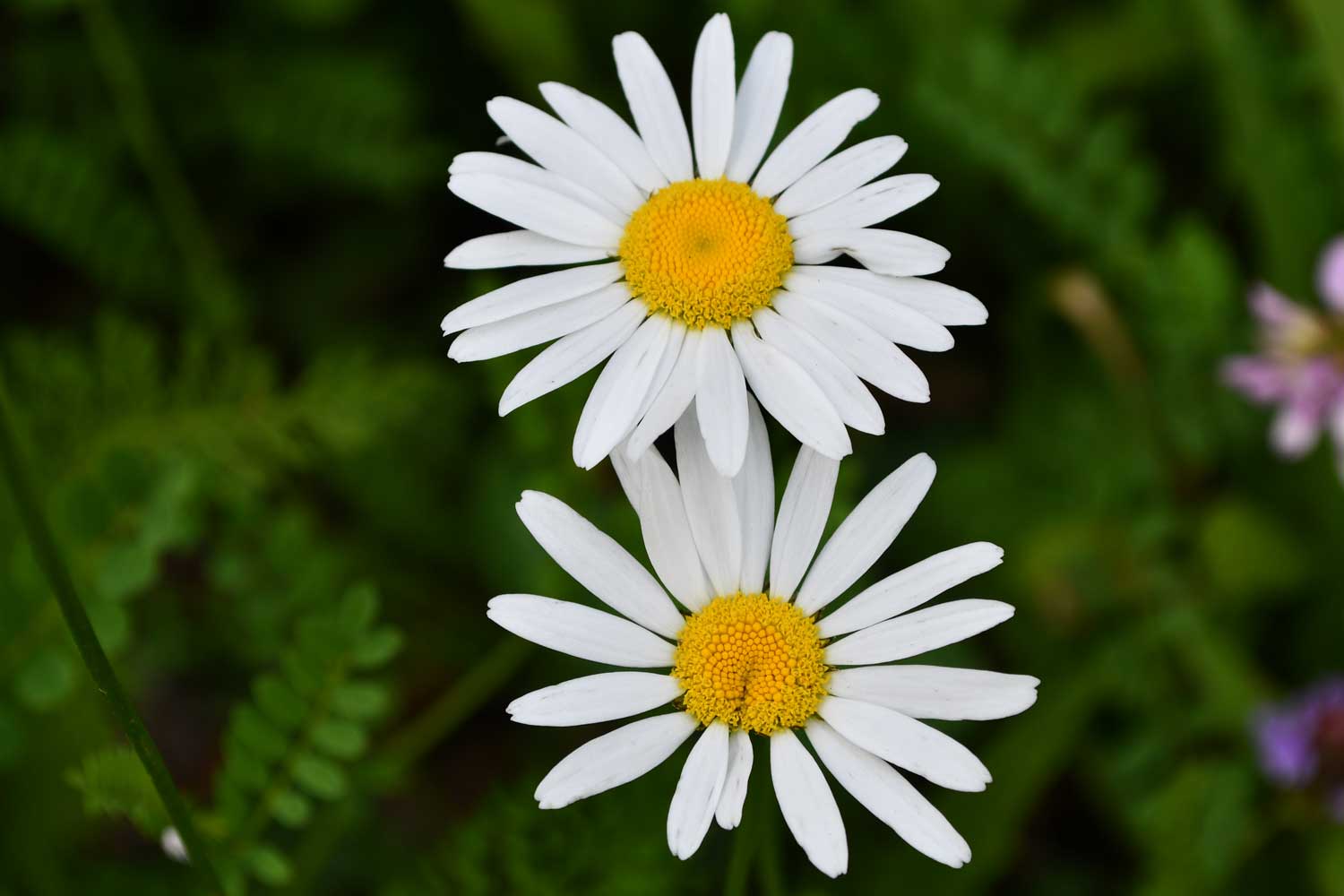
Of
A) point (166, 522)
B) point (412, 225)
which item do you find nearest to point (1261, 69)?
point (412, 225)

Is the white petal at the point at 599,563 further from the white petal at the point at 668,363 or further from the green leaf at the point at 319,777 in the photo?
the green leaf at the point at 319,777

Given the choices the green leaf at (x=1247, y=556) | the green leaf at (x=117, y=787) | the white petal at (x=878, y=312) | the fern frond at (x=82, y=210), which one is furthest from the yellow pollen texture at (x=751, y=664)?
the fern frond at (x=82, y=210)

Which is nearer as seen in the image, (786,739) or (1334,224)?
(786,739)

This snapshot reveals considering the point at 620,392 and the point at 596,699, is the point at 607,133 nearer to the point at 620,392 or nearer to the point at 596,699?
the point at 620,392

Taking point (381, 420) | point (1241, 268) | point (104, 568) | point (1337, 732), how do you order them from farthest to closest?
1. point (1241, 268)
2. point (381, 420)
3. point (1337, 732)
4. point (104, 568)

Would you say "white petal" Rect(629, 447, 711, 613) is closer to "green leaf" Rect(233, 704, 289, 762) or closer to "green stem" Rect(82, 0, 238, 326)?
"green leaf" Rect(233, 704, 289, 762)

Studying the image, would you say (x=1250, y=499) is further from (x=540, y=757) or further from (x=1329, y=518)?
(x=540, y=757)

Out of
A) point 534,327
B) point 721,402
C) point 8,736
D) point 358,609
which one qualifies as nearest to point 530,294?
point 534,327
